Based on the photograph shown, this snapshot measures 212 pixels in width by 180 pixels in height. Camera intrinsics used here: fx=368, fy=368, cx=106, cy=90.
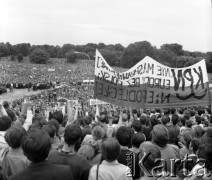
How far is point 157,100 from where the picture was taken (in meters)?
9.16

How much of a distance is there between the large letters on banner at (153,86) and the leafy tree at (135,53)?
96818 mm

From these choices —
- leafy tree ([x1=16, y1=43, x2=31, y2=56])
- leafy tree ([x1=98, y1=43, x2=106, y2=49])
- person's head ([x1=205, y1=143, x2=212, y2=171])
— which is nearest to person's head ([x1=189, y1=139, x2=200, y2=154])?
person's head ([x1=205, y1=143, x2=212, y2=171])

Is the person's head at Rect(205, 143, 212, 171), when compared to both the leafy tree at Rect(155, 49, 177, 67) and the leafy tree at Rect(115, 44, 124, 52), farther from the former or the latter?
the leafy tree at Rect(115, 44, 124, 52)

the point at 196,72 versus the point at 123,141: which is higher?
the point at 196,72

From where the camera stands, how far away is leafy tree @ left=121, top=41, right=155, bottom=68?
106 m

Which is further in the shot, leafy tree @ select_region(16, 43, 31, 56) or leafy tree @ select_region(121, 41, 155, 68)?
leafy tree @ select_region(16, 43, 31, 56)

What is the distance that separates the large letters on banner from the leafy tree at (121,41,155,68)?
9682 centimetres

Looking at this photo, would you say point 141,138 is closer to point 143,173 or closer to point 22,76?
point 143,173

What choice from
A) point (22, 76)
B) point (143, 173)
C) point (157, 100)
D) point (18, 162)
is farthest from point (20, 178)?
point (22, 76)

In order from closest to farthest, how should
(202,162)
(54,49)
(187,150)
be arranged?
(202,162) < (187,150) < (54,49)

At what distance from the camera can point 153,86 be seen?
932 cm

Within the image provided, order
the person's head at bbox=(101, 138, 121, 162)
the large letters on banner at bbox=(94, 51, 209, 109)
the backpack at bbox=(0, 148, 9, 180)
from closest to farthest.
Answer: the person's head at bbox=(101, 138, 121, 162)
the backpack at bbox=(0, 148, 9, 180)
the large letters on banner at bbox=(94, 51, 209, 109)

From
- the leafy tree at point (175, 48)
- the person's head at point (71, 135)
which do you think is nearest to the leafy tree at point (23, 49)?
the leafy tree at point (175, 48)

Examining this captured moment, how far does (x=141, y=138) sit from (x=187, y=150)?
80 cm
